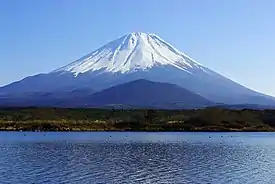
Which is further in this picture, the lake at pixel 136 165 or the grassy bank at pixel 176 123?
the grassy bank at pixel 176 123

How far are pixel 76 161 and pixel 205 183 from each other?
41.8ft

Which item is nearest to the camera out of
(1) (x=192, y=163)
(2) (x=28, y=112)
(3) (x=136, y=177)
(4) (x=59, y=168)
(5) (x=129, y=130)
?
(3) (x=136, y=177)

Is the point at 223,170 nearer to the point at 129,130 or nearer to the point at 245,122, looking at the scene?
the point at 129,130

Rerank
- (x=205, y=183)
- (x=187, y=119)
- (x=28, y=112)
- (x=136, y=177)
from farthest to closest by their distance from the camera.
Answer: (x=28, y=112) < (x=187, y=119) < (x=136, y=177) < (x=205, y=183)

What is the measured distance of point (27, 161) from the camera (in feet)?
126

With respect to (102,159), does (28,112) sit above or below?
above

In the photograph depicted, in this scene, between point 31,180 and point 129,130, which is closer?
point 31,180

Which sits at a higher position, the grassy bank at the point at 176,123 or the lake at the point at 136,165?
the grassy bank at the point at 176,123

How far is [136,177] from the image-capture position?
30453 mm

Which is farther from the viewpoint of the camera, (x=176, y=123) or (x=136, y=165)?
(x=176, y=123)

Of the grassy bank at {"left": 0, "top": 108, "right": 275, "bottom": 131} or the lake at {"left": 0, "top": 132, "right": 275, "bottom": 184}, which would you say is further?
the grassy bank at {"left": 0, "top": 108, "right": 275, "bottom": 131}

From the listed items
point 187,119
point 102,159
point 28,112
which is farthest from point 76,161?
point 28,112

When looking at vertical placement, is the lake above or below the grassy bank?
below

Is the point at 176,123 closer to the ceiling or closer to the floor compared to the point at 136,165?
closer to the ceiling
